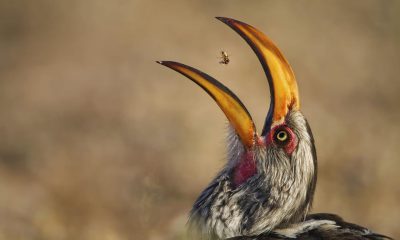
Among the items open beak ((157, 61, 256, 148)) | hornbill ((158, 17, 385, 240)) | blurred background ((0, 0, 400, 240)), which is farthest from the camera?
blurred background ((0, 0, 400, 240))

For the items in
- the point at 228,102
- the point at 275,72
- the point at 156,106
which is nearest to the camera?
the point at 275,72

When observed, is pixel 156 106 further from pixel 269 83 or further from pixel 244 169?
pixel 269 83

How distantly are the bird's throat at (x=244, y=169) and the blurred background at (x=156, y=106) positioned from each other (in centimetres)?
105

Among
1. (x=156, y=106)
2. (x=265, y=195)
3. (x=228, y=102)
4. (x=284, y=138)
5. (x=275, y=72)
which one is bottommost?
(x=265, y=195)

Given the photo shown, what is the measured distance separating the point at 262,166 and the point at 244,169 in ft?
0.37

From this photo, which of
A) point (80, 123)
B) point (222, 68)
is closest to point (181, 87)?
point (222, 68)

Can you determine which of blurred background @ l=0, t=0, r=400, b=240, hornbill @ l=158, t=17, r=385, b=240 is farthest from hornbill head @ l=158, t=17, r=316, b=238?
blurred background @ l=0, t=0, r=400, b=240

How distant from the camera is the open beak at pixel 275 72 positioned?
18.9 ft

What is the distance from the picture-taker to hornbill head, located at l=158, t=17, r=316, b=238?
18.7 feet

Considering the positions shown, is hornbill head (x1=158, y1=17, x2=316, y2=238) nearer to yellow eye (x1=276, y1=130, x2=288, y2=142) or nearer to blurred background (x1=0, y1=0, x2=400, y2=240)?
yellow eye (x1=276, y1=130, x2=288, y2=142)

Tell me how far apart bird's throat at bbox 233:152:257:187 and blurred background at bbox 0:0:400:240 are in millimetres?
1047

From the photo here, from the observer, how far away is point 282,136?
234 inches

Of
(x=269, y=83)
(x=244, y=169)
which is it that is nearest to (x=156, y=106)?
(x=244, y=169)

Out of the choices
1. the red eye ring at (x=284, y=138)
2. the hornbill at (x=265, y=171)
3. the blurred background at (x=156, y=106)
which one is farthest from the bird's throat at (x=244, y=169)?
the blurred background at (x=156, y=106)
